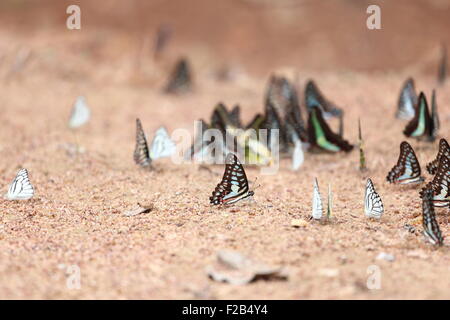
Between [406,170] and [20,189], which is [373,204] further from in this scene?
[20,189]

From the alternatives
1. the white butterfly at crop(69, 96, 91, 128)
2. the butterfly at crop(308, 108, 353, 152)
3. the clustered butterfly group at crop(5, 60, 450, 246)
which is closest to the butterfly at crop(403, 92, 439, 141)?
the clustered butterfly group at crop(5, 60, 450, 246)

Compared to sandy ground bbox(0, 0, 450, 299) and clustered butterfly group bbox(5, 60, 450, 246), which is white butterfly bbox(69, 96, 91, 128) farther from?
sandy ground bbox(0, 0, 450, 299)

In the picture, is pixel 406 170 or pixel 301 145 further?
pixel 301 145

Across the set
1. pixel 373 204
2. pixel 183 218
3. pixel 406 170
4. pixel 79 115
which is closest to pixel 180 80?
pixel 79 115

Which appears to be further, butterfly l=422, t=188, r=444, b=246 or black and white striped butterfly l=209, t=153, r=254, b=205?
black and white striped butterfly l=209, t=153, r=254, b=205

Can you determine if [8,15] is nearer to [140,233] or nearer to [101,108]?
[101,108]

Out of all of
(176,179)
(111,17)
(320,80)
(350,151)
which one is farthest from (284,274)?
(111,17)

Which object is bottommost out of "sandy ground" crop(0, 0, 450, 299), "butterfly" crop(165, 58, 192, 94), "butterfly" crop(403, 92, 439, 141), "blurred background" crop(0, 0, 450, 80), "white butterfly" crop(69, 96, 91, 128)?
"sandy ground" crop(0, 0, 450, 299)
